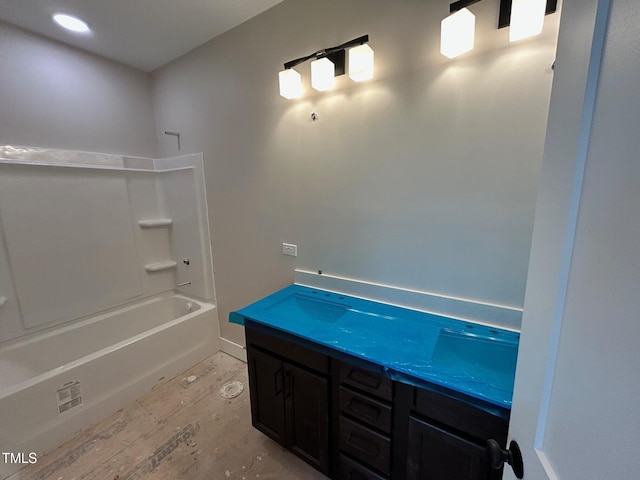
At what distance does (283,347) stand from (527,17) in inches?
69.0

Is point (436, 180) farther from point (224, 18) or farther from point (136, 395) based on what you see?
→ point (136, 395)

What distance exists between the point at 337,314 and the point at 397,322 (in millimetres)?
346

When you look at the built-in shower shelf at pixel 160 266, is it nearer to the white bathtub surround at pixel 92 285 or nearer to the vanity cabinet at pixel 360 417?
the white bathtub surround at pixel 92 285

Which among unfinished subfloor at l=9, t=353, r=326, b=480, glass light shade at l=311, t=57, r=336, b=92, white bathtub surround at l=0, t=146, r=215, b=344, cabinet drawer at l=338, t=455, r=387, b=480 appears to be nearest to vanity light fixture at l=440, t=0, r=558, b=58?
glass light shade at l=311, t=57, r=336, b=92

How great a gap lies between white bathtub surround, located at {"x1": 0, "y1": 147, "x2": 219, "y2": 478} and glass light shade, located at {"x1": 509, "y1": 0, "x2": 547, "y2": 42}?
234 cm

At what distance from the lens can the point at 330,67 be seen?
1.46 m

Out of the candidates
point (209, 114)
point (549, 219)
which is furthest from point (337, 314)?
point (209, 114)

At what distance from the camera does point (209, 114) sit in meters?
2.20

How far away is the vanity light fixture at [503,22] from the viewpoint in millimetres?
955

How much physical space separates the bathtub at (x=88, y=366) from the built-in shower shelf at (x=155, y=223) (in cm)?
79

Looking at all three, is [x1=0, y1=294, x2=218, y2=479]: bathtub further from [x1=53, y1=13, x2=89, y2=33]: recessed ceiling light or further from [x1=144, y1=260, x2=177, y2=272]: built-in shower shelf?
[x1=53, y1=13, x2=89, y2=33]: recessed ceiling light

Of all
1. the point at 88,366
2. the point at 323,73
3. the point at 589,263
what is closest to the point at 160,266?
the point at 88,366

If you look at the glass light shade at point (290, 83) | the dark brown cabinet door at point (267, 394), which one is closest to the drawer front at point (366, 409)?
the dark brown cabinet door at point (267, 394)

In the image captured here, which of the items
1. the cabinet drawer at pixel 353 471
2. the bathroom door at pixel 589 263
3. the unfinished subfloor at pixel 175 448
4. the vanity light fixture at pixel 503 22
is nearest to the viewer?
the bathroom door at pixel 589 263
